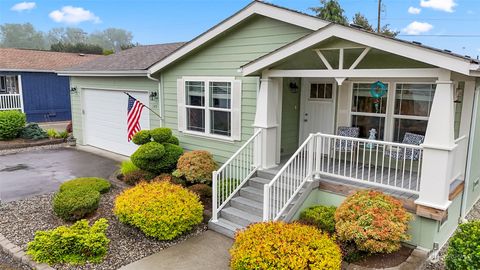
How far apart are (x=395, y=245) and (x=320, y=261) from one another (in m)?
1.43

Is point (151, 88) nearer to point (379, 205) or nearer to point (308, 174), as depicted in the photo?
point (308, 174)

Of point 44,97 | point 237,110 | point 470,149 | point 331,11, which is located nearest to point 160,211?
point 237,110

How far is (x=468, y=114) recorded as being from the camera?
663 centimetres

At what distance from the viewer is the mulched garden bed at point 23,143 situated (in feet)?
47.3

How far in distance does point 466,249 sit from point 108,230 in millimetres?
5622

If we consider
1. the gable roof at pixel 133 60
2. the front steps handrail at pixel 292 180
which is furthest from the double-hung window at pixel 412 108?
the gable roof at pixel 133 60

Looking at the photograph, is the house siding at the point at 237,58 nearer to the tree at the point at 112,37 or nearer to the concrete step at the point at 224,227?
the concrete step at the point at 224,227

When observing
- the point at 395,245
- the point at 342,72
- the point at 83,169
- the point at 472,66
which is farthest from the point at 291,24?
the point at 83,169

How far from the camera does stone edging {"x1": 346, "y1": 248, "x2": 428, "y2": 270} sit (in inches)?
204

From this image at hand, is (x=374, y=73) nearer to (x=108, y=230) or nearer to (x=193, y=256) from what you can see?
(x=193, y=256)

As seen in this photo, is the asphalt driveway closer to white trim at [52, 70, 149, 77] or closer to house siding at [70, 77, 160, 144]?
house siding at [70, 77, 160, 144]

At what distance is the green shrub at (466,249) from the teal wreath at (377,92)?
3362 millimetres

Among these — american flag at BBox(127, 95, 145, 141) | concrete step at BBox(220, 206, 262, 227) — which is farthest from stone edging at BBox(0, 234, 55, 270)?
american flag at BBox(127, 95, 145, 141)

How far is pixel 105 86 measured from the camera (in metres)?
13.1
